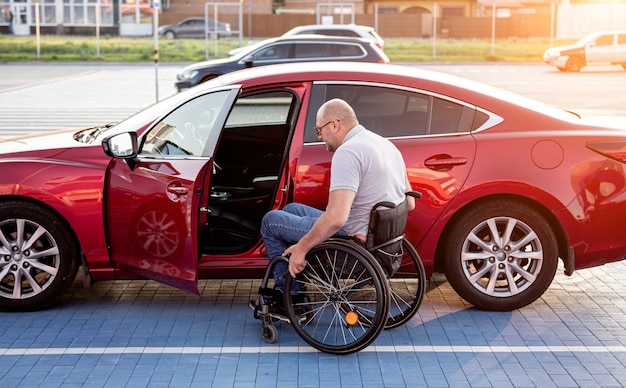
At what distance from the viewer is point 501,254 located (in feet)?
20.8

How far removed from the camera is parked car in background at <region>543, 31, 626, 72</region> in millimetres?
37719

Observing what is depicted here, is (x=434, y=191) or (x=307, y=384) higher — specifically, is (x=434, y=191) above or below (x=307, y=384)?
above

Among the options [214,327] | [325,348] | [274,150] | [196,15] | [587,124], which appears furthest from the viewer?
[196,15]

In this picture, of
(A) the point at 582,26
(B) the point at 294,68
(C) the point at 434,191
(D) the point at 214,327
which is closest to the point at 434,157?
(C) the point at 434,191

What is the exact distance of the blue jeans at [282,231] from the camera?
5.68 m

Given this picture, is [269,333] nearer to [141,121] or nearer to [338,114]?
[338,114]

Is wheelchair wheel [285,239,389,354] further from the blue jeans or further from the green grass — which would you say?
the green grass

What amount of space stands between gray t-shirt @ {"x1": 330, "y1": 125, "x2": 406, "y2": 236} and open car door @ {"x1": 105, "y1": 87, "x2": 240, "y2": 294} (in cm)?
101

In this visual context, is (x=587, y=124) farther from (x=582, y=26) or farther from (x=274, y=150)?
(x=582, y=26)

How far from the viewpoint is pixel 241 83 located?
6.55m

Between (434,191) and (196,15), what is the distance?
61953 mm

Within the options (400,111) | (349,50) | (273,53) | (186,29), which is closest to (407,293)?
(400,111)

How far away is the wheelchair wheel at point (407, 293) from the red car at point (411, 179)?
168 millimetres

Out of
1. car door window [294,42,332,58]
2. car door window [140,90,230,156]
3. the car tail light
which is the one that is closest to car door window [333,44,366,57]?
car door window [294,42,332,58]
